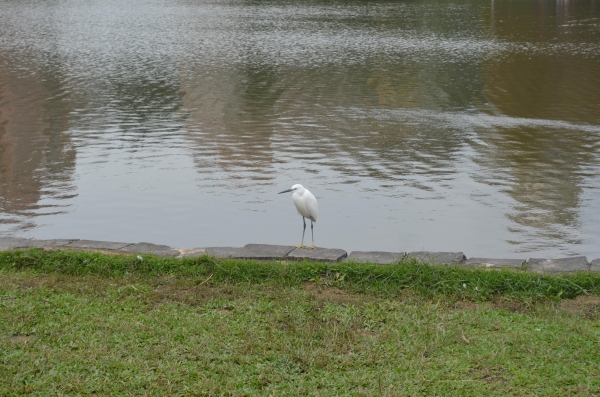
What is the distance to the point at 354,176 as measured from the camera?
10.3 meters

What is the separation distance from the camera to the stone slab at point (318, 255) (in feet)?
19.4

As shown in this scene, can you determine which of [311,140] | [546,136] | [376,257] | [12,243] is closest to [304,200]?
[376,257]

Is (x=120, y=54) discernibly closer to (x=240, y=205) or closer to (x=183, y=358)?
(x=240, y=205)

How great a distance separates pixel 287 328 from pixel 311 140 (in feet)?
25.5

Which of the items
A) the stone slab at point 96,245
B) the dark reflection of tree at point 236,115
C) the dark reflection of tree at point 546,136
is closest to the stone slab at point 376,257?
the stone slab at point 96,245

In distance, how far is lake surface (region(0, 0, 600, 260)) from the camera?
852cm

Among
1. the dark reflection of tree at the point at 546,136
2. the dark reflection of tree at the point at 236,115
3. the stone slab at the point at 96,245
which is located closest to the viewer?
the stone slab at the point at 96,245

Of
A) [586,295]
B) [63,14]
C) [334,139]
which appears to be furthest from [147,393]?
[63,14]

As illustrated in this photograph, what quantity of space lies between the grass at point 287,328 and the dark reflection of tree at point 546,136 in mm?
2856

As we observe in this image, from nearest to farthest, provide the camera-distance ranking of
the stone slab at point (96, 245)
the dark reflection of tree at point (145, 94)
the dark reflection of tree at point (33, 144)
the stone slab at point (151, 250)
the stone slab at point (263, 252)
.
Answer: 1. the stone slab at point (263, 252)
2. the stone slab at point (151, 250)
3. the stone slab at point (96, 245)
4. the dark reflection of tree at point (33, 144)
5. the dark reflection of tree at point (145, 94)

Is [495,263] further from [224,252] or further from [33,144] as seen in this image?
[33,144]

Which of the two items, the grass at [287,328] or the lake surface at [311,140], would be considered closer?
the grass at [287,328]

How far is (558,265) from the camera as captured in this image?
5723 millimetres

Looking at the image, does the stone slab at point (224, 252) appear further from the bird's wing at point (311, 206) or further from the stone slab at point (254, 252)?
the bird's wing at point (311, 206)
